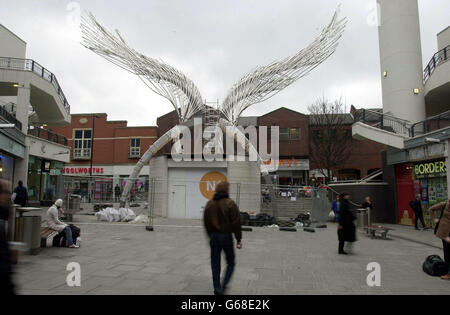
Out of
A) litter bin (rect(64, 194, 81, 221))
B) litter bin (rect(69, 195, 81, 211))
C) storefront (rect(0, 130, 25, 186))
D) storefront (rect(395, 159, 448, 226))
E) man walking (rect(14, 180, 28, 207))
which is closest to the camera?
litter bin (rect(64, 194, 81, 221))

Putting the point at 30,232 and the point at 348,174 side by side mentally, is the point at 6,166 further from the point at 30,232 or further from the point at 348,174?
the point at 348,174

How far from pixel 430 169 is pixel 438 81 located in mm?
4829

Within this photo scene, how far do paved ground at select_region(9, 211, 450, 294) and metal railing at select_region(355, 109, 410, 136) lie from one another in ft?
28.9

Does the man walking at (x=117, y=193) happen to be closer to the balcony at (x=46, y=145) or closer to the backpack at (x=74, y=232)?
the backpack at (x=74, y=232)

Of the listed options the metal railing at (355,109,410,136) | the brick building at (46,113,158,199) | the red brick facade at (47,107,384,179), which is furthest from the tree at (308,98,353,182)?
the brick building at (46,113,158,199)

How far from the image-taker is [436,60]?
58.5 ft

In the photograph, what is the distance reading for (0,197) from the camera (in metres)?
3.61

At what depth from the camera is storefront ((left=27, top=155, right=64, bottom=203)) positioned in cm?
2723

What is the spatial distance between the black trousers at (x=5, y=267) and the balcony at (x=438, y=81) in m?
19.2

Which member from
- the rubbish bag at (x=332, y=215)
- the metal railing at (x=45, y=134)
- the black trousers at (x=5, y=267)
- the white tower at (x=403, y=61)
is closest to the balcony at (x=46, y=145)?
the metal railing at (x=45, y=134)

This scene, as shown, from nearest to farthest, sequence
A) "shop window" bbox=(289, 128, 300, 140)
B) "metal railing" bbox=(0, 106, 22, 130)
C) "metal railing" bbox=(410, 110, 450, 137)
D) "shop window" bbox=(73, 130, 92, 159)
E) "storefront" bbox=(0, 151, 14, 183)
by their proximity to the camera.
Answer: "metal railing" bbox=(410, 110, 450, 137) → "metal railing" bbox=(0, 106, 22, 130) → "storefront" bbox=(0, 151, 14, 183) → "shop window" bbox=(289, 128, 300, 140) → "shop window" bbox=(73, 130, 92, 159)

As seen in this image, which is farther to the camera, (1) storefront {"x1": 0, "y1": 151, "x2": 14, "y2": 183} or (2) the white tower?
(1) storefront {"x1": 0, "y1": 151, "x2": 14, "y2": 183}

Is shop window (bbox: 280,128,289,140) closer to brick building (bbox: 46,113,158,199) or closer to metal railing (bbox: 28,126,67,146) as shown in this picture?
brick building (bbox: 46,113,158,199)

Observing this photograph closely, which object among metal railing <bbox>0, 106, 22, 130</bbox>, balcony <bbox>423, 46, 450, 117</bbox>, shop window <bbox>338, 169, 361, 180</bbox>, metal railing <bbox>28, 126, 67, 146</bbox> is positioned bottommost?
shop window <bbox>338, 169, 361, 180</bbox>
